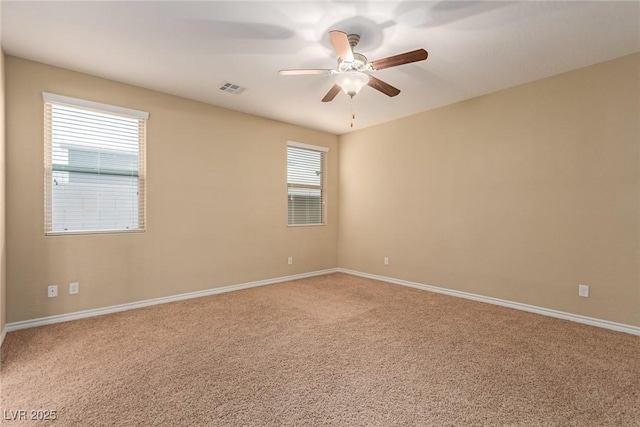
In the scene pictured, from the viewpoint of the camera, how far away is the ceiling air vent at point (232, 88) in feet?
12.0

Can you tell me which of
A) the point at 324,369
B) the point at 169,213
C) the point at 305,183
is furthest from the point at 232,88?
the point at 324,369

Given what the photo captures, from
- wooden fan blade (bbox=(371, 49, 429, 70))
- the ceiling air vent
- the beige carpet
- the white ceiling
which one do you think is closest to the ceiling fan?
wooden fan blade (bbox=(371, 49, 429, 70))

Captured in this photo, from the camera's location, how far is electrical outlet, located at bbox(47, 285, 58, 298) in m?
3.17

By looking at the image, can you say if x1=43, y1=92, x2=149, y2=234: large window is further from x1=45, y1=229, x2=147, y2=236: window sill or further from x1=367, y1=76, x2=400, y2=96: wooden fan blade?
x1=367, y1=76, x2=400, y2=96: wooden fan blade

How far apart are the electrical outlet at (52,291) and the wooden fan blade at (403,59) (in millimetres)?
3776

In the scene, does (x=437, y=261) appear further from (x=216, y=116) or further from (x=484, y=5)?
(x=216, y=116)

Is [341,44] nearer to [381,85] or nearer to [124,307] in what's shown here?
[381,85]

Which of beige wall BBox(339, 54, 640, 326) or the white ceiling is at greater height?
the white ceiling

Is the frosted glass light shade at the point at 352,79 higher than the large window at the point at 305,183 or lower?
higher

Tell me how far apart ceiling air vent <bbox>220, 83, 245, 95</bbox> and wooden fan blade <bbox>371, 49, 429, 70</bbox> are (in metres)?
1.91

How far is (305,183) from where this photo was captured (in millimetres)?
5555

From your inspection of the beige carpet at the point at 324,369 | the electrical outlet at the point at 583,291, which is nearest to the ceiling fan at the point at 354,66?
the beige carpet at the point at 324,369

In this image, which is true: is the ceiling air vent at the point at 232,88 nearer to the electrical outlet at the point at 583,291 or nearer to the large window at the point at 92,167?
the large window at the point at 92,167

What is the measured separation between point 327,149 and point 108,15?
12.7 ft
